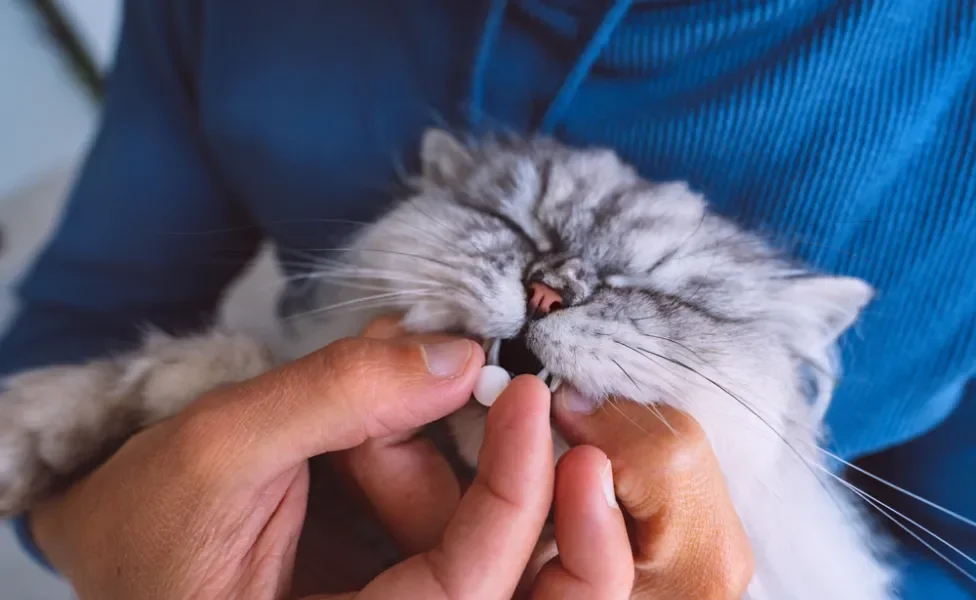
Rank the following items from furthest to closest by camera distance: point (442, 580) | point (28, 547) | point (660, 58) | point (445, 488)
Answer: point (28, 547), point (660, 58), point (445, 488), point (442, 580)

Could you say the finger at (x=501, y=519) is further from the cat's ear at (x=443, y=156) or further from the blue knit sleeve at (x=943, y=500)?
the blue knit sleeve at (x=943, y=500)

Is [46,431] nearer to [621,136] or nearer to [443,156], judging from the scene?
[443,156]

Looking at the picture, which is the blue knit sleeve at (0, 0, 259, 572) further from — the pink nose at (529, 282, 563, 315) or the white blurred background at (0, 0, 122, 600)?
the white blurred background at (0, 0, 122, 600)

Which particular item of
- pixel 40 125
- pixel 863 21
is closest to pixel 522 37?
pixel 863 21

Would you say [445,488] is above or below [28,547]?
above

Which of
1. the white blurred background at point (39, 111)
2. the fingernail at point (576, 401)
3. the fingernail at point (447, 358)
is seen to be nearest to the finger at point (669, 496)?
the fingernail at point (576, 401)

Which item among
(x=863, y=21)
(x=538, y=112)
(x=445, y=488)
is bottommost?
(x=445, y=488)

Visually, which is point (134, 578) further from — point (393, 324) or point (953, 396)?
point (953, 396)
